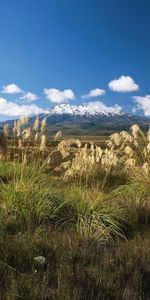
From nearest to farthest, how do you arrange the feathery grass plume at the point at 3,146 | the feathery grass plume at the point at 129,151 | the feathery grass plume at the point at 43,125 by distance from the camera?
the feathery grass plume at the point at 43,125, the feathery grass plume at the point at 3,146, the feathery grass plume at the point at 129,151

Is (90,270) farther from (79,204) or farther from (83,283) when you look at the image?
(79,204)

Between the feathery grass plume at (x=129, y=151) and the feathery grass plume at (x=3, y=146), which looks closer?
the feathery grass plume at (x=3, y=146)

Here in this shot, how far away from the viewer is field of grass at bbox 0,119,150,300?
4.14 metres

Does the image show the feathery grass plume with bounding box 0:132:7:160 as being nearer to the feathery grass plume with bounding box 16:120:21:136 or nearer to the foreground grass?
the feathery grass plume with bounding box 16:120:21:136

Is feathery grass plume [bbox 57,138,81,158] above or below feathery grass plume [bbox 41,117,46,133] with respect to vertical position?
below

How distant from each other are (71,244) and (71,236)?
2.17ft

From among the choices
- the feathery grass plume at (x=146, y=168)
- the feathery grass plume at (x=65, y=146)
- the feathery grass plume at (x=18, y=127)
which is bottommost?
the feathery grass plume at (x=146, y=168)

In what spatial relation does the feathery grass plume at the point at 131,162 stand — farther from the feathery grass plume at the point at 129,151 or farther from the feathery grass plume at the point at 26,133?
the feathery grass plume at the point at 26,133

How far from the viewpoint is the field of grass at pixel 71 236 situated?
13.6ft

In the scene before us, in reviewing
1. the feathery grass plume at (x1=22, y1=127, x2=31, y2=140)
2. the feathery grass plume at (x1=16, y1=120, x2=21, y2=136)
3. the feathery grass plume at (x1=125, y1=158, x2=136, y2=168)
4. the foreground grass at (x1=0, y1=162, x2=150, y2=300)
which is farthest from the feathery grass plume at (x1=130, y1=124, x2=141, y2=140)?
the feathery grass plume at (x1=16, y1=120, x2=21, y2=136)

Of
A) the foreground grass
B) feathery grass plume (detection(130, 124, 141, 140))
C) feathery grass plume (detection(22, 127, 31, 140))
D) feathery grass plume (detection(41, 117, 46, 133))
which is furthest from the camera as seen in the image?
feathery grass plume (detection(130, 124, 141, 140))

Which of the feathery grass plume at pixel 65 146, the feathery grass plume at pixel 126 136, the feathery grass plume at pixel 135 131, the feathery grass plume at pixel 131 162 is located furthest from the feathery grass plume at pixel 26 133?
the feathery grass plume at pixel 135 131

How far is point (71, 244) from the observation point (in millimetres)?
5652

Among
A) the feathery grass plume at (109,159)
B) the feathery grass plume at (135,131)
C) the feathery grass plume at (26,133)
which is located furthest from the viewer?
the feathery grass plume at (135,131)
